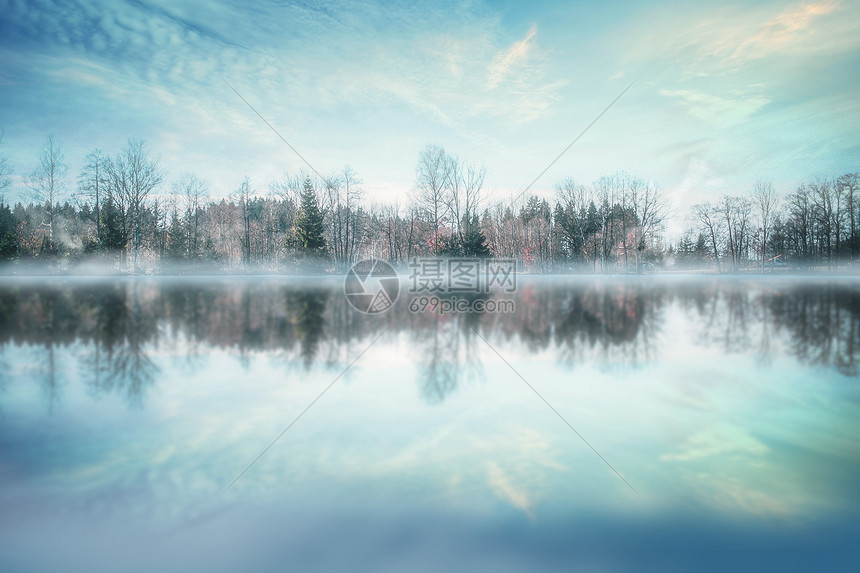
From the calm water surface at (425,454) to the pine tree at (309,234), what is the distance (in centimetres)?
3637

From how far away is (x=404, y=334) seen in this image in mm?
7359

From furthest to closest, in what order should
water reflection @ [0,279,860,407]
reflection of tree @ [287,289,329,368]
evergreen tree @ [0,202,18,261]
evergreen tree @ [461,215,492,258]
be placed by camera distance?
evergreen tree @ [461,215,492,258], evergreen tree @ [0,202,18,261], reflection of tree @ [287,289,329,368], water reflection @ [0,279,860,407]

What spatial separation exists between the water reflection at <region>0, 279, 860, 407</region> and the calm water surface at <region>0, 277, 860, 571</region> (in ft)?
0.25

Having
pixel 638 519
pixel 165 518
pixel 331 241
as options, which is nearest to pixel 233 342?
pixel 165 518

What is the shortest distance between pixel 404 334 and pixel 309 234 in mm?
38443

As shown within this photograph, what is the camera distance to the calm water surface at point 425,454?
2.21 metres

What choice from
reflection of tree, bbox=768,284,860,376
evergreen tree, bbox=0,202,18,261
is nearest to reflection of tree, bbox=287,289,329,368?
reflection of tree, bbox=768,284,860,376

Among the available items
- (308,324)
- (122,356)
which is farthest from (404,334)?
(122,356)

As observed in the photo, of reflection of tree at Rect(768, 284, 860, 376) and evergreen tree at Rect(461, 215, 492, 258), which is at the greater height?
evergreen tree at Rect(461, 215, 492, 258)

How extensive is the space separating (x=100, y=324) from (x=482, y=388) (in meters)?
7.91

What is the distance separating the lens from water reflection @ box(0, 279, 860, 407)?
17.1ft

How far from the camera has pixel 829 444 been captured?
11.9ft

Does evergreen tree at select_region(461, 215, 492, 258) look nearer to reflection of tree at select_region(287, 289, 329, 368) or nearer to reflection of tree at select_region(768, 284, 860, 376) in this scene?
reflection of tree at select_region(287, 289, 329, 368)

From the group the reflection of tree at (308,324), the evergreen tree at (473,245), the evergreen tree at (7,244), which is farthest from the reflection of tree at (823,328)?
the evergreen tree at (7,244)
